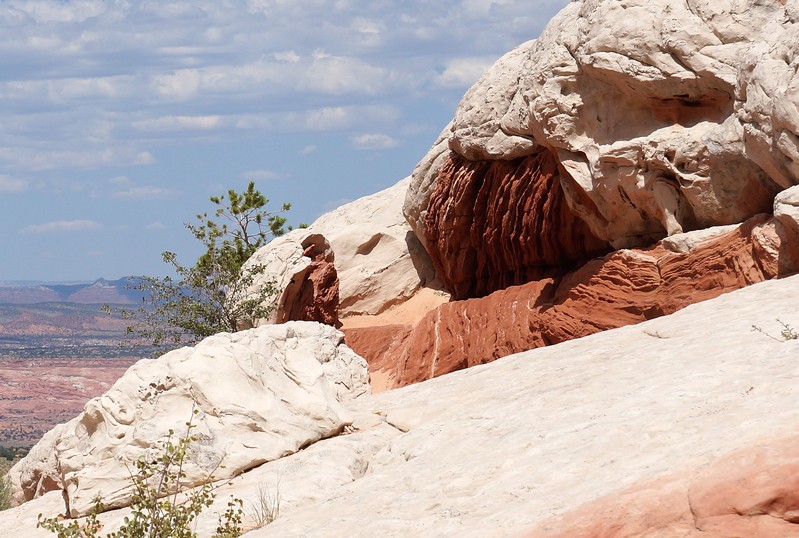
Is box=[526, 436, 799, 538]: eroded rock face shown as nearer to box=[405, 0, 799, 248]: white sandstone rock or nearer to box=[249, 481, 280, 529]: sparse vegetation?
box=[249, 481, 280, 529]: sparse vegetation

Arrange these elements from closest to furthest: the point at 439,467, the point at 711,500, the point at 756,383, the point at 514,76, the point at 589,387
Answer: the point at 711,500 → the point at 756,383 → the point at 439,467 → the point at 589,387 → the point at 514,76

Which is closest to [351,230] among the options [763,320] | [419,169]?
[419,169]

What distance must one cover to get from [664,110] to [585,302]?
4.01m

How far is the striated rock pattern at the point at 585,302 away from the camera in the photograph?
18.6 meters

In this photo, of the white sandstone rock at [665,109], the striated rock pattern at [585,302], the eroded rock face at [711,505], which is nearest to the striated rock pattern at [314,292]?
the striated rock pattern at [585,302]

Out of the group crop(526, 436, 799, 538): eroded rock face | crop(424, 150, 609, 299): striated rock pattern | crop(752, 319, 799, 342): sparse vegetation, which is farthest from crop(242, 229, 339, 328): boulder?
crop(526, 436, 799, 538): eroded rock face

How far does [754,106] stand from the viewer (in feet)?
58.0

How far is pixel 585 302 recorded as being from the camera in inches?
900

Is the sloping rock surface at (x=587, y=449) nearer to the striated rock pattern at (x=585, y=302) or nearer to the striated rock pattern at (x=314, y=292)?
the striated rock pattern at (x=585, y=302)

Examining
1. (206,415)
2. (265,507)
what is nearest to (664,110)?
(206,415)

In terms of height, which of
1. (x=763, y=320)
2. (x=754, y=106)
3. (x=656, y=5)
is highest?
(x=656, y=5)

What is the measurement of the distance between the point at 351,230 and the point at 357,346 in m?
6.07

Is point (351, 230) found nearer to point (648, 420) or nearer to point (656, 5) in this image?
point (656, 5)

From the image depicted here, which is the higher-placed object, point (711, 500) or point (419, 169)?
point (419, 169)
